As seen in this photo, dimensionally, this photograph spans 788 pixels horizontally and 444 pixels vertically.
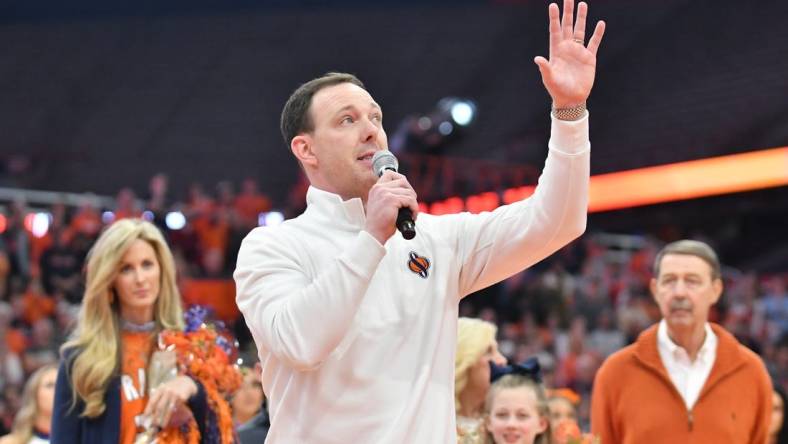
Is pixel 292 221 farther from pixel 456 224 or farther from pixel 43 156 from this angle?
pixel 43 156

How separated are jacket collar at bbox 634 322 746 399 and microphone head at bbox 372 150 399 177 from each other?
2.67 meters

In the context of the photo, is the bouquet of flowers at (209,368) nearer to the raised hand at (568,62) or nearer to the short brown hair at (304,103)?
the short brown hair at (304,103)

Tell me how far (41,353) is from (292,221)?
26.5 ft

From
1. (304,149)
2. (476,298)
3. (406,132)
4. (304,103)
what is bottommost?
(304,149)

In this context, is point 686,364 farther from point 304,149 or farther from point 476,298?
point 476,298

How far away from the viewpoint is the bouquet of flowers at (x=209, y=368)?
4.79 meters

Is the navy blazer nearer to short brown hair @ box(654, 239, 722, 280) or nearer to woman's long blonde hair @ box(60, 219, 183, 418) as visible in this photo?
woman's long blonde hair @ box(60, 219, 183, 418)

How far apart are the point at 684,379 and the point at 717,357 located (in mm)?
161

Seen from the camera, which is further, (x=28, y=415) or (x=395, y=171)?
(x=28, y=415)

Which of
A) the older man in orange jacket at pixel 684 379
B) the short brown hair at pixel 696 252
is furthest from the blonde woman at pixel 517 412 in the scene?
the short brown hair at pixel 696 252

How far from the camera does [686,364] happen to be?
18.1 feet

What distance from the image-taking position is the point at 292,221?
3.34 metres

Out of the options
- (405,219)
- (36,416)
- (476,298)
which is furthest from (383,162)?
(476,298)

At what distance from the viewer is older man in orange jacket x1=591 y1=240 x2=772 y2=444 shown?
539 cm
